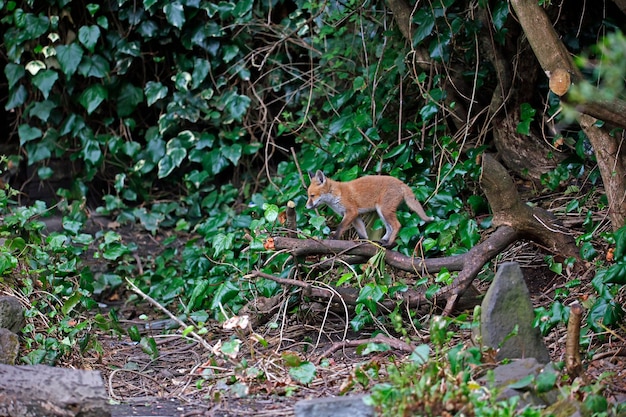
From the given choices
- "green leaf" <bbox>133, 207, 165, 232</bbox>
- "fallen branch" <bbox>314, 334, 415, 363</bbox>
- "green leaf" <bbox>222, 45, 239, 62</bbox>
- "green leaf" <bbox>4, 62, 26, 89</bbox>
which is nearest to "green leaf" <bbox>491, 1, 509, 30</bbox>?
"fallen branch" <bbox>314, 334, 415, 363</bbox>

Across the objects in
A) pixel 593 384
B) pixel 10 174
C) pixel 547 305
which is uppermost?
pixel 593 384

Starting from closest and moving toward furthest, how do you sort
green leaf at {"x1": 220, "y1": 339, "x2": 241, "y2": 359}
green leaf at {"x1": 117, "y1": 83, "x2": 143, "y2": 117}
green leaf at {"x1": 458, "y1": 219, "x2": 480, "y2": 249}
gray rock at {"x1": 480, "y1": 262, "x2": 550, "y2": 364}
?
gray rock at {"x1": 480, "y1": 262, "x2": 550, "y2": 364} → green leaf at {"x1": 220, "y1": 339, "x2": 241, "y2": 359} → green leaf at {"x1": 458, "y1": 219, "x2": 480, "y2": 249} → green leaf at {"x1": 117, "y1": 83, "x2": 143, "y2": 117}

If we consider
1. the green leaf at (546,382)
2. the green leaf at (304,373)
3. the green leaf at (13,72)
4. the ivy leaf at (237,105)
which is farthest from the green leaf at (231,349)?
the green leaf at (13,72)

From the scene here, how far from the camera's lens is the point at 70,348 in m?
5.35

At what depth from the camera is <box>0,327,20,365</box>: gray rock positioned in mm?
4862

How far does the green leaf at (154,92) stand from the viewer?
29.0ft

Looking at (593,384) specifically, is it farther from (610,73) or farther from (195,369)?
(195,369)

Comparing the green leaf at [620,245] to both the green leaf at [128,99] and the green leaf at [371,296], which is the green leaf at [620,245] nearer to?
the green leaf at [371,296]

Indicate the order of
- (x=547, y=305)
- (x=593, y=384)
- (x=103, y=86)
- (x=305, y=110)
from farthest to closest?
1. (x=103, y=86)
2. (x=305, y=110)
3. (x=547, y=305)
4. (x=593, y=384)

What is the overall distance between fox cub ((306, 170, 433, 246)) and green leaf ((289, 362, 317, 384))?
72.1 inches

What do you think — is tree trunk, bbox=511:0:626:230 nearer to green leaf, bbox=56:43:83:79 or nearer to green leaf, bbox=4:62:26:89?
green leaf, bbox=56:43:83:79

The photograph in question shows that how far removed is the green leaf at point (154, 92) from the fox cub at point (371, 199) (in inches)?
118

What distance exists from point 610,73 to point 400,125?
15.5 ft

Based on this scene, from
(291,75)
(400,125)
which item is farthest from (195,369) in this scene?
(291,75)
